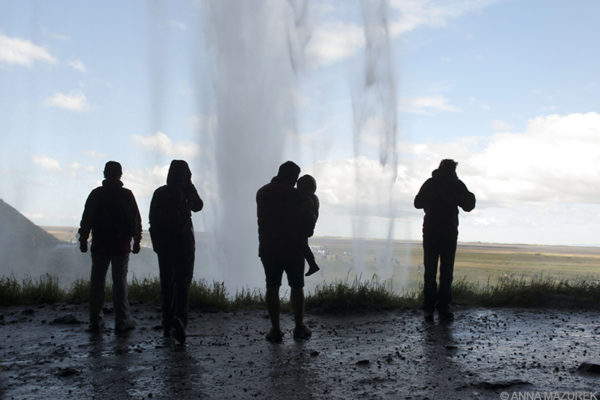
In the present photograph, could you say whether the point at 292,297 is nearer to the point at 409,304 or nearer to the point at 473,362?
the point at 473,362

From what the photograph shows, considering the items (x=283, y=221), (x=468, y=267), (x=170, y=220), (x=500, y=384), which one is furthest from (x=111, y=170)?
(x=468, y=267)

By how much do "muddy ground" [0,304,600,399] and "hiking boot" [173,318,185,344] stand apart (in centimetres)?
14

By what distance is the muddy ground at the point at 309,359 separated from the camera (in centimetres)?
414

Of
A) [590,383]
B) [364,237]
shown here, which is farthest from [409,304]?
[364,237]

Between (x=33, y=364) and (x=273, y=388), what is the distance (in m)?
2.51

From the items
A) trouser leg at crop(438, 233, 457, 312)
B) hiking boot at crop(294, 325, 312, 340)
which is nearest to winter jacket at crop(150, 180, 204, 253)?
hiking boot at crop(294, 325, 312, 340)

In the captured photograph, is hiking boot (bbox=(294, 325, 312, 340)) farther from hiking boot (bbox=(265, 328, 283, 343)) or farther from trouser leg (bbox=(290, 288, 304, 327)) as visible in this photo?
hiking boot (bbox=(265, 328, 283, 343))

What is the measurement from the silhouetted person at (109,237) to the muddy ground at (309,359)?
1.24 feet

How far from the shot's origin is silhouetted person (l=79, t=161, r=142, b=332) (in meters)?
6.54

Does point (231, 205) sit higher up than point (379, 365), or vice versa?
point (231, 205)

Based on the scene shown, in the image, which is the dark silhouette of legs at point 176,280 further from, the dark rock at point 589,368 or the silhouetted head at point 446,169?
the dark rock at point 589,368

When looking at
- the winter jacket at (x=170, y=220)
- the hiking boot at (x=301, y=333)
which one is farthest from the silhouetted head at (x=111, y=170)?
the hiking boot at (x=301, y=333)

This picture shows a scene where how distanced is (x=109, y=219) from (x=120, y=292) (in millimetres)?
952

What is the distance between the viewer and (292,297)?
615 centimetres
